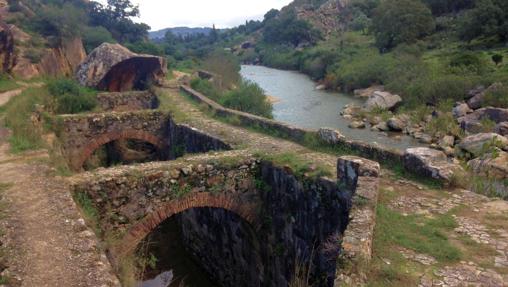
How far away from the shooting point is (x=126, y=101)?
62.3 ft

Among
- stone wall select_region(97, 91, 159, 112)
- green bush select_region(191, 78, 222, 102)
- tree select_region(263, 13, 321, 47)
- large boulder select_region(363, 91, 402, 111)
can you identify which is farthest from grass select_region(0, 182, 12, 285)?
tree select_region(263, 13, 321, 47)

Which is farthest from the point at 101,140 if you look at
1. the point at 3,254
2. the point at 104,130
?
the point at 3,254

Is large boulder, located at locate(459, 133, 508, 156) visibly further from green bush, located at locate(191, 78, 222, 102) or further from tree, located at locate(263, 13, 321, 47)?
tree, located at locate(263, 13, 321, 47)

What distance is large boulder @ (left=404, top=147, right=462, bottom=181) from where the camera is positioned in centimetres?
704

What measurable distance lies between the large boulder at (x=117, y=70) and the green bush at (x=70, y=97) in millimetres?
2596

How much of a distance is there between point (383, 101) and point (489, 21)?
1587 cm

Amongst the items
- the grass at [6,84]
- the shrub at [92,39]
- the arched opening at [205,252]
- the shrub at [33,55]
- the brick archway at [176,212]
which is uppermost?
the shrub at [92,39]

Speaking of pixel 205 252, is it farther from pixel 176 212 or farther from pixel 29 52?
pixel 29 52

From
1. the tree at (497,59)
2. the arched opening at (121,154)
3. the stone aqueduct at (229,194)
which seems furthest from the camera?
the tree at (497,59)

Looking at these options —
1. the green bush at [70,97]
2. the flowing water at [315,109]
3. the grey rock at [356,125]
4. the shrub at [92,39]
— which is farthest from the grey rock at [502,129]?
the shrub at [92,39]

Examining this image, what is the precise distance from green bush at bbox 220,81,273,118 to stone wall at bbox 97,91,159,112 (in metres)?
3.29

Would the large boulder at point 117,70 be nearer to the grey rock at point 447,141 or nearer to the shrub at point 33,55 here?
the shrub at point 33,55

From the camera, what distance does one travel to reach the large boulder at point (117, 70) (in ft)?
66.2

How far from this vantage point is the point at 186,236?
12.2m
